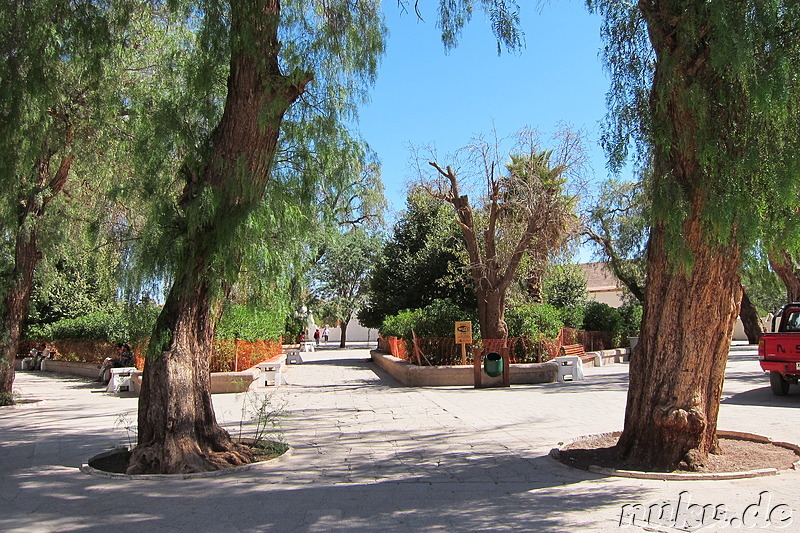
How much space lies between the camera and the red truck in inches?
462

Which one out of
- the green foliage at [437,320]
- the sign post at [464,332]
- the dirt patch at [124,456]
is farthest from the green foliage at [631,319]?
the dirt patch at [124,456]

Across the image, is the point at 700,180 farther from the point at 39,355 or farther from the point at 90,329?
the point at 39,355

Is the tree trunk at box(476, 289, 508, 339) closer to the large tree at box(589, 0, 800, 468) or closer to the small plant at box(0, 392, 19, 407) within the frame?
the large tree at box(589, 0, 800, 468)

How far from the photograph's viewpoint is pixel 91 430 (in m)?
9.91

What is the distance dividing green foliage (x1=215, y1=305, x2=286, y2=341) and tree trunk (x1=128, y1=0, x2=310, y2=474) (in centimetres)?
52

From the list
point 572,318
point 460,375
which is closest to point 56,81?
point 460,375

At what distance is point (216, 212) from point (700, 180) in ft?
17.0

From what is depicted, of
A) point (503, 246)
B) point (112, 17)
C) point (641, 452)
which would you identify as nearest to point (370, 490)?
point (641, 452)

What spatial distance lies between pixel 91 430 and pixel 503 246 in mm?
11378

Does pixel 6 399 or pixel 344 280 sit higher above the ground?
pixel 344 280

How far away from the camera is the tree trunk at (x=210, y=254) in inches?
271

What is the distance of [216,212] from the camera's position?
7.05 m

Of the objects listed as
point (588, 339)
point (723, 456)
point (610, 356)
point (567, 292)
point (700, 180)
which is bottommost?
point (723, 456)

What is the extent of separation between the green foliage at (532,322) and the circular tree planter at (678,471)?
9.15 meters
